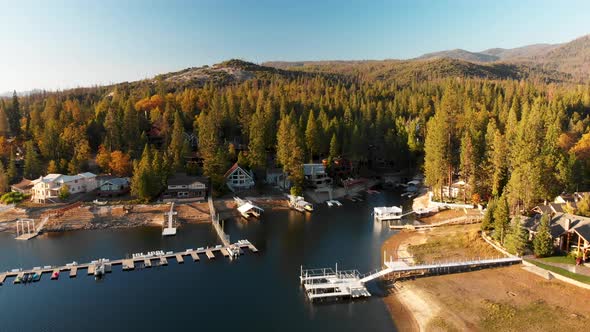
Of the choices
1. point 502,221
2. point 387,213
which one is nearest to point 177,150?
point 387,213

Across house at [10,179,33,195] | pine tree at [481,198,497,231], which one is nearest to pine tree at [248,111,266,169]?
house at [10,179,33,195]

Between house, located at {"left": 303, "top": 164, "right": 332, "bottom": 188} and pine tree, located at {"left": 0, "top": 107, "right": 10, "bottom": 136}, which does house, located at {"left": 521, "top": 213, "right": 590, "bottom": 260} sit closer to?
house, located at {"left": 303, "top": 164, "right": 332, "bottom": 188}

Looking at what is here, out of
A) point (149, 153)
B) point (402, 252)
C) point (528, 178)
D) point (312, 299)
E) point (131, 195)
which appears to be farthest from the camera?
point (149, 153)

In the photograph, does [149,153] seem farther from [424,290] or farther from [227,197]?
[424,290]

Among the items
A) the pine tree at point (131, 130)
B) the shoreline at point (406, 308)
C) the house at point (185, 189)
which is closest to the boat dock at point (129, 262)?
the shoreline at point (406, 308)

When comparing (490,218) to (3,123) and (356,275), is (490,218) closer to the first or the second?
(356,275)

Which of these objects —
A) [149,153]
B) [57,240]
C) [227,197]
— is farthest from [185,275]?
[149,153]

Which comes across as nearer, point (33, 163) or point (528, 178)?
point (528, 178)
